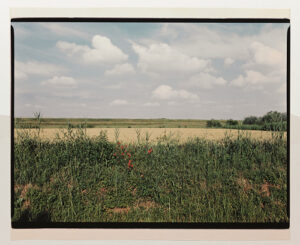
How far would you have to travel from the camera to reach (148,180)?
2.72 m

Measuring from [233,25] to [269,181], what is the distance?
233 cm

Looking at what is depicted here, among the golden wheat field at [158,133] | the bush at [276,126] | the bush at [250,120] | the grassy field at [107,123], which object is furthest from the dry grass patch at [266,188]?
the grassy field at [107,123]

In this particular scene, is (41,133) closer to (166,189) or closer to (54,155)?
(54,155)

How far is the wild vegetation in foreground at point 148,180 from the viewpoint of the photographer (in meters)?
2.59

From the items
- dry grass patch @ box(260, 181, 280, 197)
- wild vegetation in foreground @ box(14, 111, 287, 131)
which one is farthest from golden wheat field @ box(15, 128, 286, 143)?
dry grass patch @ box(260, 181, 280, 197)

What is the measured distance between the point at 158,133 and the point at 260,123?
5.01ft

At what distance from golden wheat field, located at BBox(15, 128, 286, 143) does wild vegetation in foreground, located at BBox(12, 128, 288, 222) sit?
0.07 metres

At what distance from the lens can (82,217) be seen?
8.44 ft

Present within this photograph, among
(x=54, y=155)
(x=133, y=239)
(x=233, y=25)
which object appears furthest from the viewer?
(x=54, y=155)

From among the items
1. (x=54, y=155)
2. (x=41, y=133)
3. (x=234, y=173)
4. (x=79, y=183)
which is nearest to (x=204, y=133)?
(x=234, y=173)

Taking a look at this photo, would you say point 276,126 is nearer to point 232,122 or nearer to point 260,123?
point 260,123

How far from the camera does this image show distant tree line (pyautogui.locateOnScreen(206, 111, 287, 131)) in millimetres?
2648

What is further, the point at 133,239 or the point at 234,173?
the point at 234,173

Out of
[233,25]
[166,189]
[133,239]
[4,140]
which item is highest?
[233,25]
